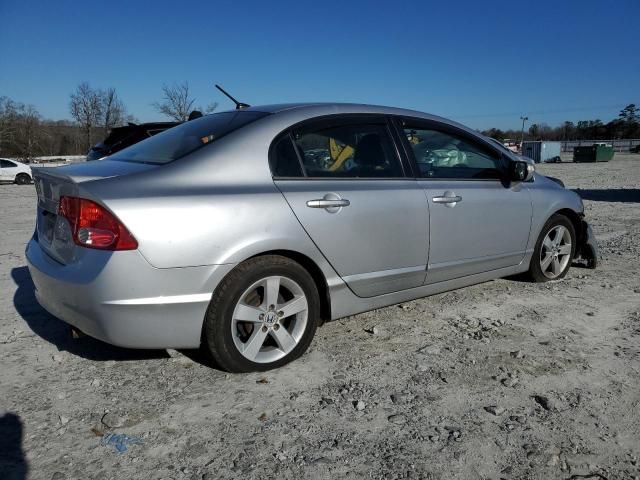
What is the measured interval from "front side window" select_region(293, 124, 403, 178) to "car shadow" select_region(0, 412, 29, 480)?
203 centimetres

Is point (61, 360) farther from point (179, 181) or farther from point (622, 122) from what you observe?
point (622, 122)

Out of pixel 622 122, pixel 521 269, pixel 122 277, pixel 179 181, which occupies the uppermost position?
Answer: pixel 622 122

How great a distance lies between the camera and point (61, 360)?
329cm

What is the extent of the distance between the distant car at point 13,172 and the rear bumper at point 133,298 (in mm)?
25300

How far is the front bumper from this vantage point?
518 centimetres

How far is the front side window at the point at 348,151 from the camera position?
3311mm

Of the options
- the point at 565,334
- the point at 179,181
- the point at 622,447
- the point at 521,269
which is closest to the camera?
the point at 622,447

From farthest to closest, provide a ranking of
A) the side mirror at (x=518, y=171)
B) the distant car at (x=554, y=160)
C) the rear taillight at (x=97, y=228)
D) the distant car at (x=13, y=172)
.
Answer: the distant car at (x=554, y=160) → the distant car at (x=13, y=172) → the side mirror at (x=518, y=171) → the rear taillight at (x=97, y=228)

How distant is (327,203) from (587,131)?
117865 millimetres

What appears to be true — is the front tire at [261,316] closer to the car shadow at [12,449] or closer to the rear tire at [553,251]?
the car shadow at [12,449]

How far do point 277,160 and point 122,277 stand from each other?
1.12m

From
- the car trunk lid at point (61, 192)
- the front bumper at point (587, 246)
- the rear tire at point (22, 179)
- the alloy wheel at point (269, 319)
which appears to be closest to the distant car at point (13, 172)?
the rear tire at point (22, 179)

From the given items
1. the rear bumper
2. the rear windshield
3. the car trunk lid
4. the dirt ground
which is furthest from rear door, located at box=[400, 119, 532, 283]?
the car trunk lid

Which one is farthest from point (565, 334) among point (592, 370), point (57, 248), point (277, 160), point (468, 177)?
point (57, 248)
